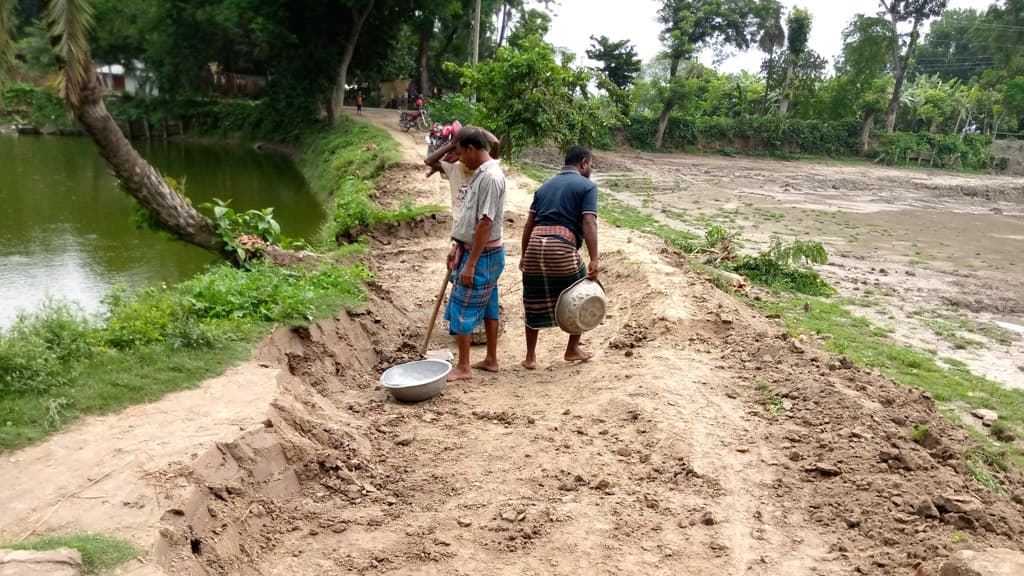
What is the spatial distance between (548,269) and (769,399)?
5.96 ft

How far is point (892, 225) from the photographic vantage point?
1794 centimetres

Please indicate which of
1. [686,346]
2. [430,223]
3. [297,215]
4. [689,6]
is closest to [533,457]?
[686,346]

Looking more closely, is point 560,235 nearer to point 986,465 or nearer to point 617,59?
point 986,465

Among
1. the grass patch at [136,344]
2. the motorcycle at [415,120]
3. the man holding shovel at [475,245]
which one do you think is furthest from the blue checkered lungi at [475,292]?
the motorcycle at [415,120]

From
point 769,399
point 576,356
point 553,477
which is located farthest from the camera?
point 576,356

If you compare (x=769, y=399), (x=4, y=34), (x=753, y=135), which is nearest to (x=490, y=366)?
(x=769, y=399)

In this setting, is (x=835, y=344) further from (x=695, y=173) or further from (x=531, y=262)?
(x=695, y=173)

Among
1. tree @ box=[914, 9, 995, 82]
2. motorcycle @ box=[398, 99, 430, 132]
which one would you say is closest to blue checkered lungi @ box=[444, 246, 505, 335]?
motorcycle @ box=[398, 99, 430, 132]

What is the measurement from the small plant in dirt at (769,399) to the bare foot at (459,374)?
83.1 inches

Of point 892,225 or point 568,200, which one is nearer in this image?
point 568,200

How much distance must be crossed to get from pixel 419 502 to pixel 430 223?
7817mm

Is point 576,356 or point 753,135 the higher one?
point 753,135

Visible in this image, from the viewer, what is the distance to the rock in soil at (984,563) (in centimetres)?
274

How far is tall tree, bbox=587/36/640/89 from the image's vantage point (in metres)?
37.8
